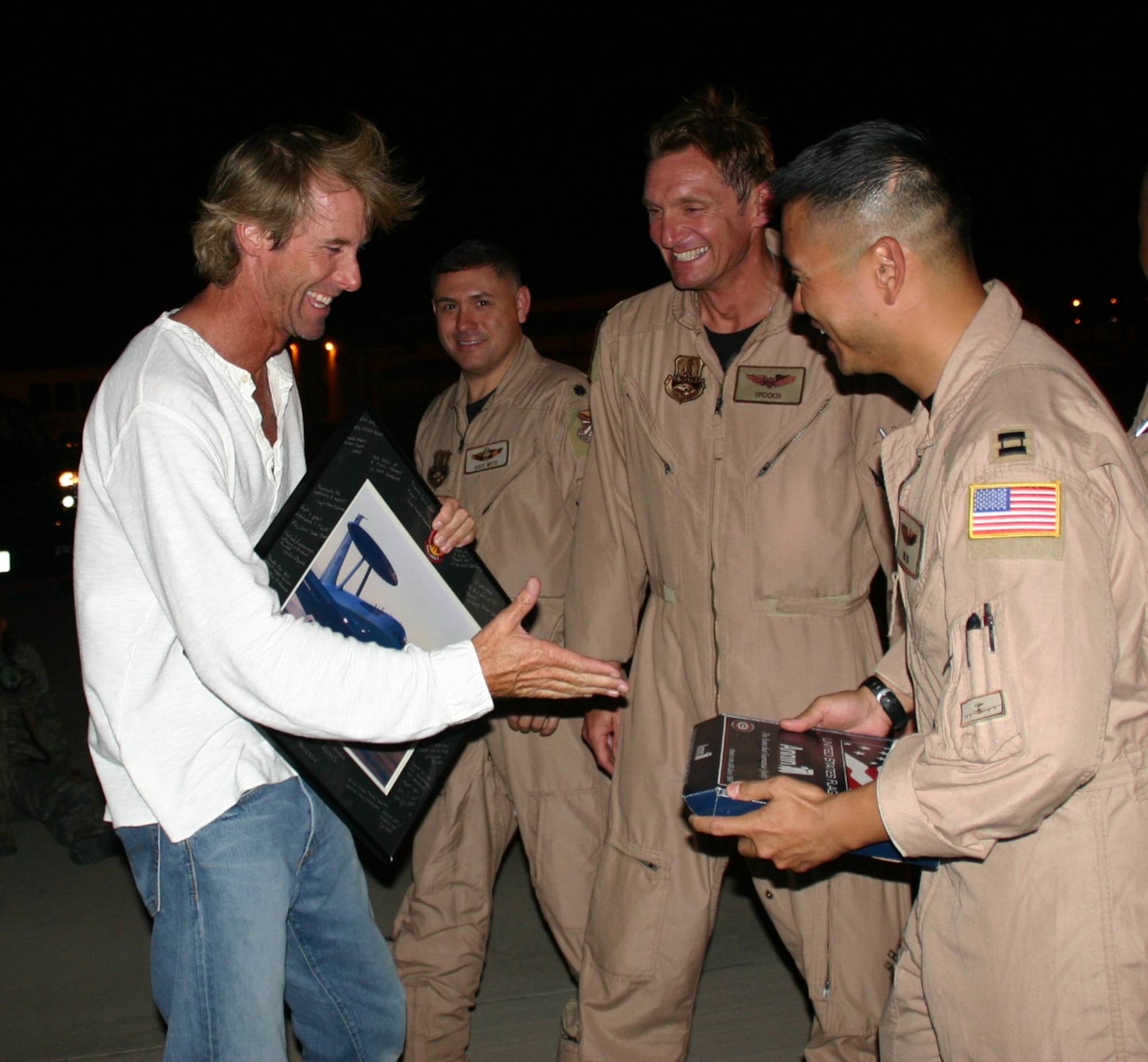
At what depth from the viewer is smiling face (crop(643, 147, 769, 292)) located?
9.34ft

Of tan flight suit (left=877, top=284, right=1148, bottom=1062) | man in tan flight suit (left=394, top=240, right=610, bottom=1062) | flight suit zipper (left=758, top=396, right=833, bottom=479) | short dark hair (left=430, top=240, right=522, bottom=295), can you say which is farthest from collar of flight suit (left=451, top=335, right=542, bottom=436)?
tan flight suit (left=877, top=284, right=1148, bottom=1062)

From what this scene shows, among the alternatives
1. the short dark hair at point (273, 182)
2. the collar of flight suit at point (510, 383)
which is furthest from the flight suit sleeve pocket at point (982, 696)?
the collar of flight suit at point (510, 383)

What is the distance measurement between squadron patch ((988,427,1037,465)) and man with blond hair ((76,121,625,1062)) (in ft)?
2.81

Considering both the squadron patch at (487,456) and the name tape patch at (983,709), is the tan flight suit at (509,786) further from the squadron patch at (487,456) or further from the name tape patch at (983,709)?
the name tape patch at (983,709)

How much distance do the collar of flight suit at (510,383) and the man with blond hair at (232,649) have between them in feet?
5.22

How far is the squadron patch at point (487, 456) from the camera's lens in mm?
3656

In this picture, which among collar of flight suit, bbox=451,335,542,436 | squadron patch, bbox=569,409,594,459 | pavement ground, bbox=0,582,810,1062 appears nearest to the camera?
pavement ground, bbox=0,582,810,1062

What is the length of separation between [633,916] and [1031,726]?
167cm

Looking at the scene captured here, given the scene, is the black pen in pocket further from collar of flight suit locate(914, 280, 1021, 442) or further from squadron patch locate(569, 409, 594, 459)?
squadron patch locate(569, 409, 594, 459)

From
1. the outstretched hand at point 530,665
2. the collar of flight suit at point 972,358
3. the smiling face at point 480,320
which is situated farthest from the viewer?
the smiling face at point 480,320

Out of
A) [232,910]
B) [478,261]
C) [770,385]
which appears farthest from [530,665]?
[478,261]

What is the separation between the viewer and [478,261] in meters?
4.06

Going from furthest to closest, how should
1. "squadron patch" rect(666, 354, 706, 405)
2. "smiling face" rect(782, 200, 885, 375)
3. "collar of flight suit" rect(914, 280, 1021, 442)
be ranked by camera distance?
"squadron patch" rect(666, 354, 706, 405) → "smiling face" rect(782, 200, 885, 375) → "collar of flight suit" rect(914, 280, 1021, 442)

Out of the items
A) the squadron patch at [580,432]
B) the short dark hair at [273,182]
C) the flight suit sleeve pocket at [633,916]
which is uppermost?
the short dark hair at [273,182]
